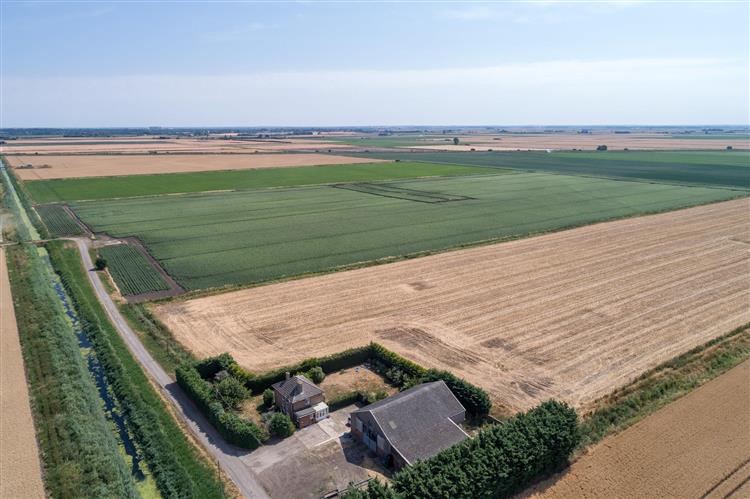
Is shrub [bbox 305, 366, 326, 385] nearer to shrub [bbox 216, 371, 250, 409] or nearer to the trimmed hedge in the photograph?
shrub [bbox 216, 371, 250, 409]

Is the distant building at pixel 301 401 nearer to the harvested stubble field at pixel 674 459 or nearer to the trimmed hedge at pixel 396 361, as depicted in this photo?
the trimmed hedge at pixel 396 361

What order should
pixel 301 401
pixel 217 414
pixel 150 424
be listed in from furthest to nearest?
pixel 301 401, pixel 217 414, pixel 150 424

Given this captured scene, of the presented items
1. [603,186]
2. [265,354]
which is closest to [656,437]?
[265,354]

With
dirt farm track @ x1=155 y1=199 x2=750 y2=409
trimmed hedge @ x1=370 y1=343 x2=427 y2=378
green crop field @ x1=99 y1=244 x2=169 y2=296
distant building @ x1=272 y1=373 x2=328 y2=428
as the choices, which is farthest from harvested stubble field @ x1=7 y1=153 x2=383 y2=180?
distant building @ x1=272 y1=373 x2=328 y2=428

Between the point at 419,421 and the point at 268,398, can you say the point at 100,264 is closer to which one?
the point at 268,398

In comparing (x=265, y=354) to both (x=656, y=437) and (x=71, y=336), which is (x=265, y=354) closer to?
(x=71, y=336)

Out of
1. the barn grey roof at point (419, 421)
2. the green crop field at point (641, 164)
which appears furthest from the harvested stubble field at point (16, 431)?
the green crop field at point (641, 164)

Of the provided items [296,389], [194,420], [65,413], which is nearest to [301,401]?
[296,389]
